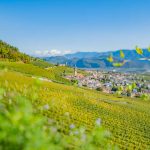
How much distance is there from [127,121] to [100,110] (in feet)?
15.3

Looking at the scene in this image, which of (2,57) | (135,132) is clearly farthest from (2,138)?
(2,57)

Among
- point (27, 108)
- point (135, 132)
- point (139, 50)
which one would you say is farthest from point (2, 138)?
point (135, 132)

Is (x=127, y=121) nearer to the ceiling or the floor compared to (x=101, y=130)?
nearer to the floor

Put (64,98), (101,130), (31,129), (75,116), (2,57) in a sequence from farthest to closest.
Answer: (2,57) → (64,98) → (75,116) → (101,130) → (31,129)

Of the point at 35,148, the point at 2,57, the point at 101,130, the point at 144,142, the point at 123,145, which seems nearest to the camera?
the point at 35,148

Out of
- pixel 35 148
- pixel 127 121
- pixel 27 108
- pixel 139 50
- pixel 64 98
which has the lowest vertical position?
pixel 127 121

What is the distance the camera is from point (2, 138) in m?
6.61

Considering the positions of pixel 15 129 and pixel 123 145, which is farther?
pixel 123 145

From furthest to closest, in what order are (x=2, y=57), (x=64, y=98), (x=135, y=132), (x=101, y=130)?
(x=2, y=57)
(x=64, y=98)
(x=135, y=132)
(x=101, y=130)

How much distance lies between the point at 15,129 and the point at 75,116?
39175mm

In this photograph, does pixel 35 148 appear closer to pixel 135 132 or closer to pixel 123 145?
A: pixel 123 145

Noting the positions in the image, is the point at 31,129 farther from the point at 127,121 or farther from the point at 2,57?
the point at 2,57

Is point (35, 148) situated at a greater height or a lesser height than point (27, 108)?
lesser

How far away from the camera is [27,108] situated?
6949mm
